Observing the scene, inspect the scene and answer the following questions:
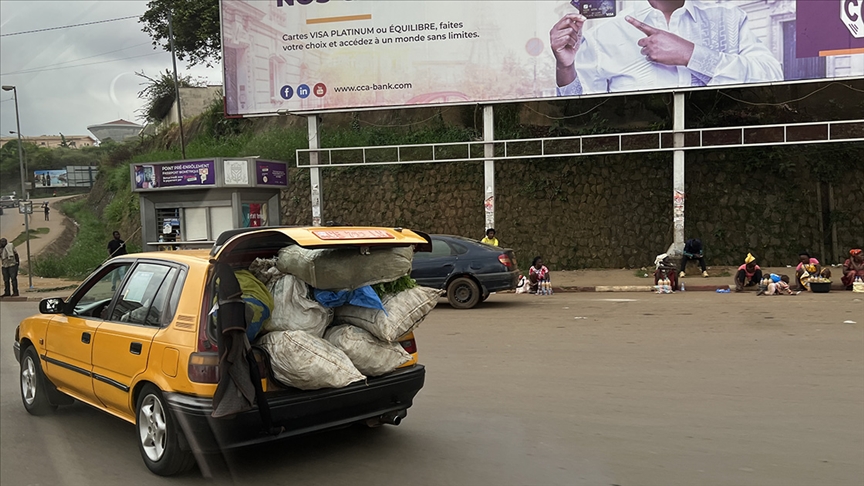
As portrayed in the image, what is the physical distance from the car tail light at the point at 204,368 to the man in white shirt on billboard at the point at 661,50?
1594 cm

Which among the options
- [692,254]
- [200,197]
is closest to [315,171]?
[200,197]

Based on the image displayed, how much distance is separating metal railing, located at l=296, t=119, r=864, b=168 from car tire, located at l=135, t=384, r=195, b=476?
15.5 meters

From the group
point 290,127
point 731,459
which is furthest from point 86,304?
point 290,127

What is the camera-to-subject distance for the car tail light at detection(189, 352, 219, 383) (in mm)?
4211

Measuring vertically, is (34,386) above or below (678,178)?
below

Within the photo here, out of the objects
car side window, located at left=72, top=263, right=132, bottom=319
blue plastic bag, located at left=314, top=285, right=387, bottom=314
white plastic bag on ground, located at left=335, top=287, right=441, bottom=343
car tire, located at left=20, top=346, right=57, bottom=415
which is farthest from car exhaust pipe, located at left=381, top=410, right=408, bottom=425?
car tire, located at left=20, top=346, right=57, bottom=415

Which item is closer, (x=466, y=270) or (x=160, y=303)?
(x=160, y=303)

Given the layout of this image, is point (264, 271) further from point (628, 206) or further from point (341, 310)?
point (628, 206)

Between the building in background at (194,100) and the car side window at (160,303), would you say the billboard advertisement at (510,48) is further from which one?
the building in background at (194,100)

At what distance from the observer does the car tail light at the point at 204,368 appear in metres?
4.21

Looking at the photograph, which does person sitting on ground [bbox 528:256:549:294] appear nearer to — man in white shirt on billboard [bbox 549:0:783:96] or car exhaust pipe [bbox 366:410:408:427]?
man in white shirt on billboard [bbox 549:0:783:96]

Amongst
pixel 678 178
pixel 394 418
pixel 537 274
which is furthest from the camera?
pixel 678 178

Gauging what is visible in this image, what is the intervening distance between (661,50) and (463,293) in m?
9.42

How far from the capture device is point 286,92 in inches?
810
